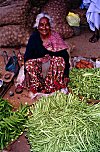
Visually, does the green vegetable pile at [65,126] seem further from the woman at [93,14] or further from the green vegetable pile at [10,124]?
the woman at [93,14]

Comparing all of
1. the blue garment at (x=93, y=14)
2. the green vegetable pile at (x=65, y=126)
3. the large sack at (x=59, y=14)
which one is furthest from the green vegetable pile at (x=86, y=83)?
the large sack at (x=59, y=14)

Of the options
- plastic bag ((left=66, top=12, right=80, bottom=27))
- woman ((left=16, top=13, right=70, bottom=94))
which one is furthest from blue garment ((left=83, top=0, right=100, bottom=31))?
woman ((left=16, top=13, right=70, bottom=94))

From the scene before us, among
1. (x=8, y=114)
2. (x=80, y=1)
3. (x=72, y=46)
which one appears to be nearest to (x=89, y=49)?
(x=72, y=46)

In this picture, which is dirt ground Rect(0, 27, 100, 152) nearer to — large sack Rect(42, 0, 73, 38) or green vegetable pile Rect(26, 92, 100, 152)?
large sack Rect(42, 0, 73, 38)

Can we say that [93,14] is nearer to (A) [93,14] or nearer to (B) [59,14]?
(A) [93,14]

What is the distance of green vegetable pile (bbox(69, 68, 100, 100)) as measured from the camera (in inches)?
161

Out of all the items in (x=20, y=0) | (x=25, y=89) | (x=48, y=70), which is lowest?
(x=25, y=89)

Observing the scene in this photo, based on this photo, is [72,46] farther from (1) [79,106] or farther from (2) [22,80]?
(1) [79,106]

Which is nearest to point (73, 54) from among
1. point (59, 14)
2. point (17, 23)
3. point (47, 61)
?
point (59, 14)

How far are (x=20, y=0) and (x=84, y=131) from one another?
372cm

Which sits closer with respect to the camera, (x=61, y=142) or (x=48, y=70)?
(x=61, y=142)

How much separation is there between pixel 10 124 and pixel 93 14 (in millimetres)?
2804

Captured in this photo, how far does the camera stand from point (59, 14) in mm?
6035

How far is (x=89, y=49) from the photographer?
5.75 meters
